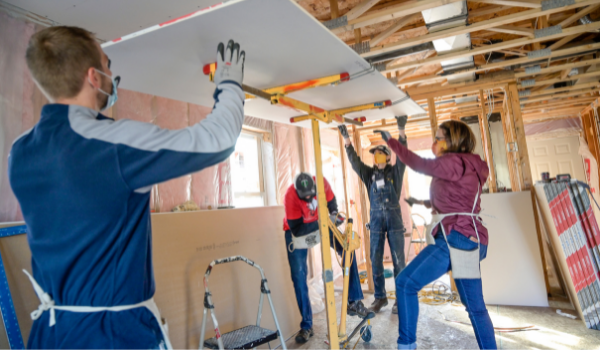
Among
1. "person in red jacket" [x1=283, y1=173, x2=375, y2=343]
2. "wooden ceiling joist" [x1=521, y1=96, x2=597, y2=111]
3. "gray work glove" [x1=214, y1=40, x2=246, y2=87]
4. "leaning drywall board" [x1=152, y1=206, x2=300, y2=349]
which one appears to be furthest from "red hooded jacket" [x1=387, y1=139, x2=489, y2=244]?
"wooden ceiling joist" [x1=521, y1=96, x2=597, y2=111]

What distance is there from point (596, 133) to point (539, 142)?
1516mm

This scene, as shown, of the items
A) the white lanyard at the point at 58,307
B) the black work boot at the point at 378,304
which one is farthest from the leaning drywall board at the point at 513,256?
the white lanyard at the point at 58,307

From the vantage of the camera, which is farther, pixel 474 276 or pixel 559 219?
pixel 559 219

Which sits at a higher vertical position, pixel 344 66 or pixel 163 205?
pixel 344 66

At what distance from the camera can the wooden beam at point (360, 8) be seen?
2.77m

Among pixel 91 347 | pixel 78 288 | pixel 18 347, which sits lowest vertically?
pixel 18 347

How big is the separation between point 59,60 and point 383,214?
130 inches

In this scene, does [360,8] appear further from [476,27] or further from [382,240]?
[382,240]

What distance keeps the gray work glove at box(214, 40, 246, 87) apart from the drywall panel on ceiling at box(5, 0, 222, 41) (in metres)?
1.12

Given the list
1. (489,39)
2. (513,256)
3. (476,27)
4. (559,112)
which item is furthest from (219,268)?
(559,112)

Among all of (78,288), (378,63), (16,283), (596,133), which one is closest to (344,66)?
(78,288)

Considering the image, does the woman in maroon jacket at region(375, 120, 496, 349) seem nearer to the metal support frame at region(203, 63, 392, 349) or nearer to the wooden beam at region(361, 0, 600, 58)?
the metal support frame at region(203, 63, 392, 349)

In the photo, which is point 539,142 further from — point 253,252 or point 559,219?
point 253,252

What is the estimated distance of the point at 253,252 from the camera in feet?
10.4
